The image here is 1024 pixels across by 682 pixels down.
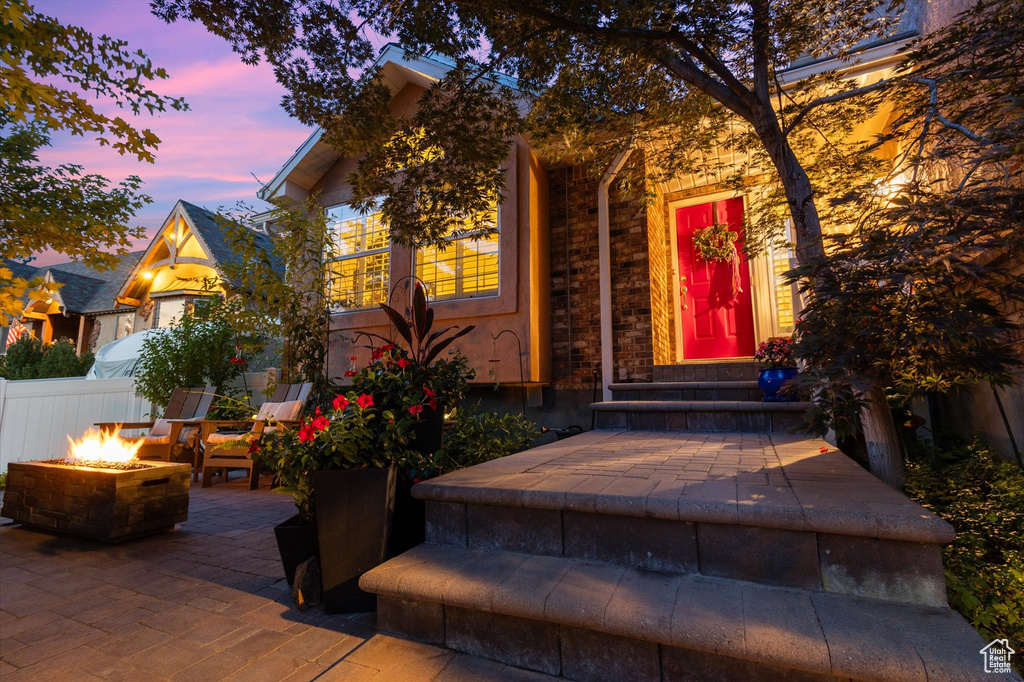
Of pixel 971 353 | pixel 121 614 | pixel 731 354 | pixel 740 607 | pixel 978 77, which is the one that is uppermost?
pixel 978 77

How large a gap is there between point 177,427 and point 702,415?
608cm

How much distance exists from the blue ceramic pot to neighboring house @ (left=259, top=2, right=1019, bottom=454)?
1.35 meters

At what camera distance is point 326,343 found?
632 cm

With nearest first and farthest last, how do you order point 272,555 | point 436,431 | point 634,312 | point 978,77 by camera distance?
point 978,77, point 436,431, point 272,555, point 634,312

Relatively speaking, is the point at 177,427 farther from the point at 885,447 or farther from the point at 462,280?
the point at 885,447

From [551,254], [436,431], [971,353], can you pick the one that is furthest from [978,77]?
[551,254]

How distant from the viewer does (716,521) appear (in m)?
1.58

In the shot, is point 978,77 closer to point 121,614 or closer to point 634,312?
point 634,312

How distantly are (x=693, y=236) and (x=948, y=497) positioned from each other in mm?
4688

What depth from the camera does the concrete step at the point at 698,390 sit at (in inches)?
180

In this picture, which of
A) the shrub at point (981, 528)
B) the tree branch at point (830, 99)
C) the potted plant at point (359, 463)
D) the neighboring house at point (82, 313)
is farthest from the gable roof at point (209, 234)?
the shrub at point (981, 528)

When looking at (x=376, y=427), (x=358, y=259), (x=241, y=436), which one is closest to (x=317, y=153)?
(x=358, y=259)

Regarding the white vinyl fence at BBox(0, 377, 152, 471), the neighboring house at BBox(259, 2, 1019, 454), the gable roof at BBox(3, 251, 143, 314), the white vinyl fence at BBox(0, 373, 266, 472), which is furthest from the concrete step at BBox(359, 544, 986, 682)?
the gable roof at BBox(3, 251, 143, 314)

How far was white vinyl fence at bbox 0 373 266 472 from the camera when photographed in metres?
6.85
